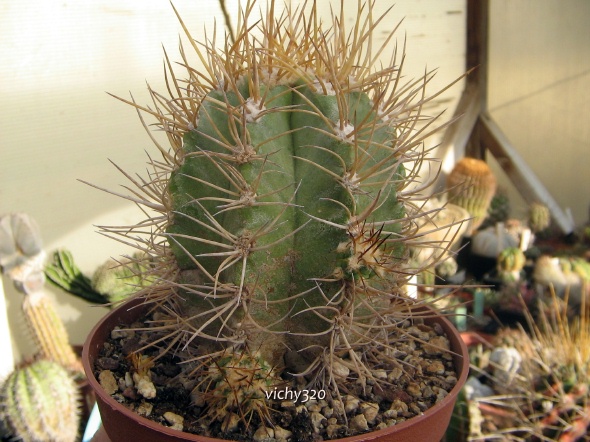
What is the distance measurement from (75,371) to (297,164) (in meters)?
1.18

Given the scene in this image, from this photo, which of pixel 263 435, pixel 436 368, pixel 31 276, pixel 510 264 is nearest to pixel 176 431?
pixel 263 435

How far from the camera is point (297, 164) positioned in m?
0.56

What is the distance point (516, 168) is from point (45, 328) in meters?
1.97

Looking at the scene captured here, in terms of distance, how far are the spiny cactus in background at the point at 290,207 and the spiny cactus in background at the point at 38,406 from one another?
2.55ft

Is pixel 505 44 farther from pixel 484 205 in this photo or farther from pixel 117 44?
pixel 117 44

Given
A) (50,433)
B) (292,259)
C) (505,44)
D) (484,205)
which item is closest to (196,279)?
(292,259)

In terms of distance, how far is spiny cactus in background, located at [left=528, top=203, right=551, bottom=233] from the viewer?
2.42m

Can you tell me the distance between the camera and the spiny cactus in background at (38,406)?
1.20m

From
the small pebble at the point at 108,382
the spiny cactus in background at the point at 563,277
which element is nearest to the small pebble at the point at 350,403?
the small pebble at the point at 108,382

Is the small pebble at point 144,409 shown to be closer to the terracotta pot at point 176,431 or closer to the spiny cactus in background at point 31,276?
the terracotta pot at point 176,431

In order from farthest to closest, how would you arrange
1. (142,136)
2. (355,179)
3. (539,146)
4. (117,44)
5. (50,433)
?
(539,146) < (142,136) < (117,44) < (50,433) < (355,179)

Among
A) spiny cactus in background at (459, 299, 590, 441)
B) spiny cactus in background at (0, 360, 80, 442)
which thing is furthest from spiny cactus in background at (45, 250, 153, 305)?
spiny cactus in background at (459, 299, 590, 441)

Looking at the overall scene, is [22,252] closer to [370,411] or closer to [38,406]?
[38,406]

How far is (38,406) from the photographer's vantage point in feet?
3.94
